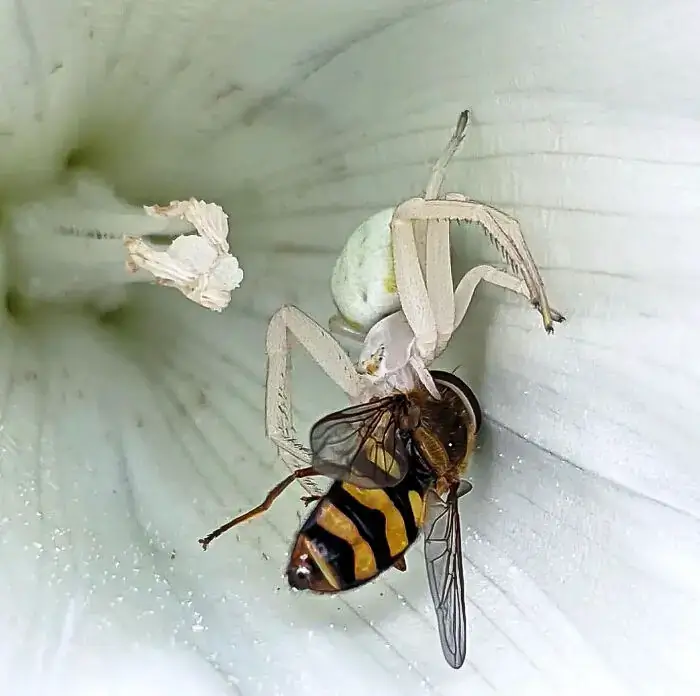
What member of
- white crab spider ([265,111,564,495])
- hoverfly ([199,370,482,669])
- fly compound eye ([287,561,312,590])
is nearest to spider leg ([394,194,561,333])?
white crab spider ([265,111,564,495])

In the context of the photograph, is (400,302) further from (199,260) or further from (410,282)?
(199,260)

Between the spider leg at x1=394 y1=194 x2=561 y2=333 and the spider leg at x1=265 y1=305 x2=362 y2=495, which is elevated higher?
the spider leg at x1=394 y1=194 x2=561 y2=333

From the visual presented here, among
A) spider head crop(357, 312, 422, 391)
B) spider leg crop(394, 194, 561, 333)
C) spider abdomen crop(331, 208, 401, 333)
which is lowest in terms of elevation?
spider head crop(357, 312, 422, 391)

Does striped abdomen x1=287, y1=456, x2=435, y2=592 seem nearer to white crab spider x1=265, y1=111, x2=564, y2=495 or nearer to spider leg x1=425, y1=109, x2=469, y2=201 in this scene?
white crab spider x1=265, y1=111, x2=564, y2=495


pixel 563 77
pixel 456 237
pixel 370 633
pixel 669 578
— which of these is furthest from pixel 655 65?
pixel 370 633

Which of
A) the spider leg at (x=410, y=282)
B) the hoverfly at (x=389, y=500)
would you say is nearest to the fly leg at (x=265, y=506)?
the hoverfly at (x=389, y=500)
